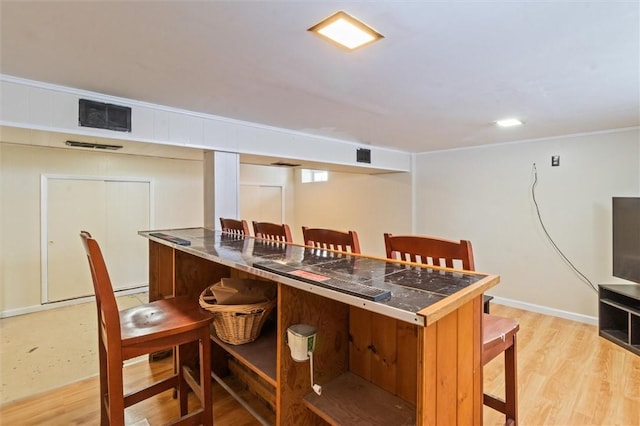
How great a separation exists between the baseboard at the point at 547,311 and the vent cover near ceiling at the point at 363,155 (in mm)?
2625

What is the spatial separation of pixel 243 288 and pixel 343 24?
1.40 m

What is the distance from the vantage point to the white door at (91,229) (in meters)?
4.08

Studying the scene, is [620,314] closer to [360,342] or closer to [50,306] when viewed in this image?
[360,342]

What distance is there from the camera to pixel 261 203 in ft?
21.6

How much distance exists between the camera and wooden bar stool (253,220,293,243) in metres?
2.22

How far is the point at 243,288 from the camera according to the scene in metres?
1.71

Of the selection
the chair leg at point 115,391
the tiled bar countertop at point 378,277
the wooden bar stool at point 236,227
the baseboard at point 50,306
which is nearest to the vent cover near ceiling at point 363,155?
the wooden bar stool at point 236,227

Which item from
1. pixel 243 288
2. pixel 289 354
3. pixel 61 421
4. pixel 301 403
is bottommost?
pixel 61 421

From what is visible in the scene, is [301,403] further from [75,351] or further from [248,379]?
[75,351]

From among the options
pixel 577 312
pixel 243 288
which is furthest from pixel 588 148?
pixel 243 288

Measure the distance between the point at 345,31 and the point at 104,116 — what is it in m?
1.99

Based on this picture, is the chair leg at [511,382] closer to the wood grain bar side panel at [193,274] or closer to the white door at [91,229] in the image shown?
the wood grain bar side panel at [193,274]

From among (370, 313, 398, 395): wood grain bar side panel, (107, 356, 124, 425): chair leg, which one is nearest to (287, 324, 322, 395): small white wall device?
(370, 313, 398, 395): wood grain bar side panel

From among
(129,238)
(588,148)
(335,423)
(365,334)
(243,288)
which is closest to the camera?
(335,423)
